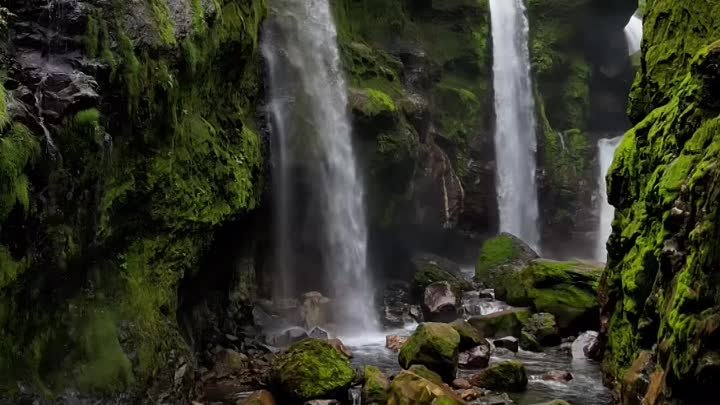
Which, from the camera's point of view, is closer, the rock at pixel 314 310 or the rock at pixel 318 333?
the rock at pixel 318 333

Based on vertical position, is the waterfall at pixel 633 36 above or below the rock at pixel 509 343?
above

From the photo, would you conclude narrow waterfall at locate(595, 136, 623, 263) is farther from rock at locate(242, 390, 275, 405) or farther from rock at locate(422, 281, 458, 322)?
rock at locate(242, 390, 275, 405)

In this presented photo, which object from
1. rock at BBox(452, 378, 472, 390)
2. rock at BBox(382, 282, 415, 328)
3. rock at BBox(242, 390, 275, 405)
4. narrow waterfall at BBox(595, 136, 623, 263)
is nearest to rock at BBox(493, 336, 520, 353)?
rock at BBox(452, 378, 472, 390)

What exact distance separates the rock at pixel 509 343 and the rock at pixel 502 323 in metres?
0.61

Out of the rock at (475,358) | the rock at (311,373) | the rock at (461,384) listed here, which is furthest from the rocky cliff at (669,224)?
the rock at (311,373)

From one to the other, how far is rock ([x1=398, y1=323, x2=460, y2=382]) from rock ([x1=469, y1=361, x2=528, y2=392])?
511mm

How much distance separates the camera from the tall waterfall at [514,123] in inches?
1054

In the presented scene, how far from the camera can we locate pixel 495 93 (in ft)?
91.4

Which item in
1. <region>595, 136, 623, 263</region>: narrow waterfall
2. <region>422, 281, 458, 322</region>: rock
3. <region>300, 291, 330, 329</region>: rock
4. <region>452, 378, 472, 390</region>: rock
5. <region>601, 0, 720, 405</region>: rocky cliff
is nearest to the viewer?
<region>601, 0, 720, 405</region>: rocky cliff

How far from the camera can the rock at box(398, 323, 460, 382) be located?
10.9 m

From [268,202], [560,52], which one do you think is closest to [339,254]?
[268,202]

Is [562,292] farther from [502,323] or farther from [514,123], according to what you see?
[514,123]

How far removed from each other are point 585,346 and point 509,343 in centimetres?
162

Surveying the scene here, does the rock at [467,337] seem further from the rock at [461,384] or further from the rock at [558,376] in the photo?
the rock at [461,384]
